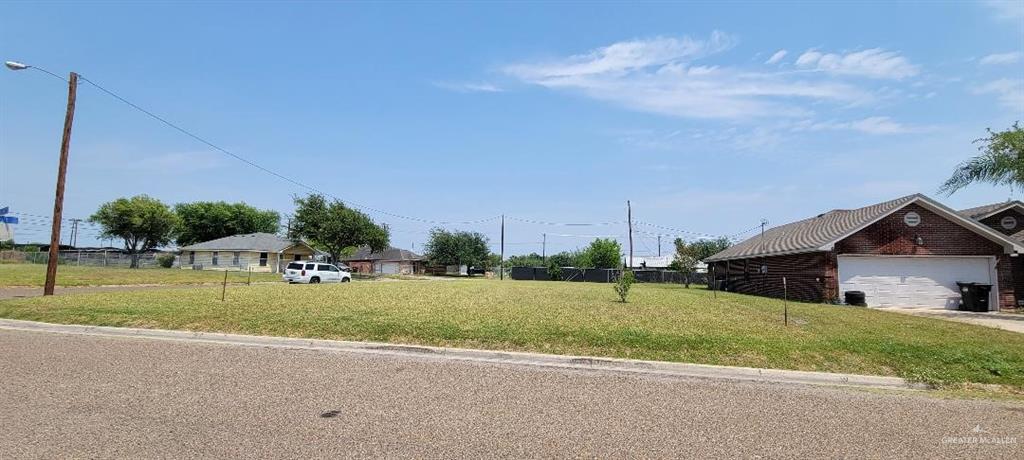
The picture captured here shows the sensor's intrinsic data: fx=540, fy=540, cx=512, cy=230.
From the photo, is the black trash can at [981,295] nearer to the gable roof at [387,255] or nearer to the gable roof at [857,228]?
the gable roof at [857,228]

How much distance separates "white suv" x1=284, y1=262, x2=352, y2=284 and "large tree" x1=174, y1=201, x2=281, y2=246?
53450 millimetres

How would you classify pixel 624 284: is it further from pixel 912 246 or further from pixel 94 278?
pixel 94 278

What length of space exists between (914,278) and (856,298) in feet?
9.73

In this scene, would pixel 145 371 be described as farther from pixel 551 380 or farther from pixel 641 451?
pixel 641 451

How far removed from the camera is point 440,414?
5.52 metres

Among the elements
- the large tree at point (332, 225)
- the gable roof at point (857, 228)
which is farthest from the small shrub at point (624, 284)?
the large tree at point (332, 225)

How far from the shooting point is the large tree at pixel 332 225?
156 ft

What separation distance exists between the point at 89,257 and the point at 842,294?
73261mm

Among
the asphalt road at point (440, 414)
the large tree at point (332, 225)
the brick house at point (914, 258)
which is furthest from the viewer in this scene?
the large tree at point (332, 225)

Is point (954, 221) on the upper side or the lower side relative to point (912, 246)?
upper

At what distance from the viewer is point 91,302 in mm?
14461

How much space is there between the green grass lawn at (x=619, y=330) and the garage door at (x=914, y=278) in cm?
907

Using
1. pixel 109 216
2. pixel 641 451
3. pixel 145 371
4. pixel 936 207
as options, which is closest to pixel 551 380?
pixel 641 451

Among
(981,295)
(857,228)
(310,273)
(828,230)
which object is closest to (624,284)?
(857,228)
